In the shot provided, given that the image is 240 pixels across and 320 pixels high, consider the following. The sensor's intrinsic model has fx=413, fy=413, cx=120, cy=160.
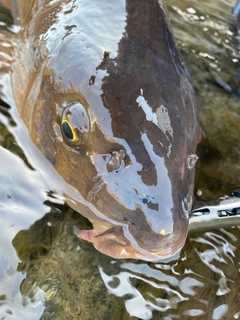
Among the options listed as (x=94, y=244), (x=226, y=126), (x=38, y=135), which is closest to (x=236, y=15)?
(x=226, y=126)

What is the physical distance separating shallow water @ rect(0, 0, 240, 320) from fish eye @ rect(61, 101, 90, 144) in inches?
22.6

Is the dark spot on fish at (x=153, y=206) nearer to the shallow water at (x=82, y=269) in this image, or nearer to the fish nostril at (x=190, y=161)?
the fish nostril at (x=190, y=161)

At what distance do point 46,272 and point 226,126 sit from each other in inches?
71.5

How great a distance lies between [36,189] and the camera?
8.70ft

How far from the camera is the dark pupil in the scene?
2.14m

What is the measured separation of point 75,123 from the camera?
2.09 metres

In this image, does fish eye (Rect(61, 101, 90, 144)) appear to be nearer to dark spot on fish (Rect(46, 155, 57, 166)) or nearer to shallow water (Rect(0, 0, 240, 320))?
dark spot on fish (Rect(46, 155, 57, 166))

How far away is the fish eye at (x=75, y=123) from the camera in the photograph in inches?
81.7

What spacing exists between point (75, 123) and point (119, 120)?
228 millimetres

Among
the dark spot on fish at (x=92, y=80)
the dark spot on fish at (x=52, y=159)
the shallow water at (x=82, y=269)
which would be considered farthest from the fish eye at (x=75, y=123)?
the shallow water at (x=82, y=269)

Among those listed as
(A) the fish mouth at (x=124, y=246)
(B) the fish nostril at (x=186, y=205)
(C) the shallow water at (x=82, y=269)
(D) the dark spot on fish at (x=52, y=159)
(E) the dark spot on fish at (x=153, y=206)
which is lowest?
(C) the shallow water at (x=82, y=269)

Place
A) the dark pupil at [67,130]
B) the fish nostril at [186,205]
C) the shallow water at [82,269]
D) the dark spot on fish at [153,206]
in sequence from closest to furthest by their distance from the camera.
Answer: the dark spot on fish at [153,206] < the fish nostril at [186,205] < the dark pupil at [67,130] < the shallow water at [82,269]

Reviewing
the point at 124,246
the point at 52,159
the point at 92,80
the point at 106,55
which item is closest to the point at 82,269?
the point at 124,246

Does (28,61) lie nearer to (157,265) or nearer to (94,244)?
(94,244)
